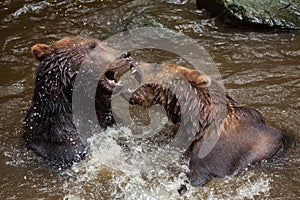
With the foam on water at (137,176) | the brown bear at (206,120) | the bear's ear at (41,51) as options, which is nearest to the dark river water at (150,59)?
the foam on water at (137,176)

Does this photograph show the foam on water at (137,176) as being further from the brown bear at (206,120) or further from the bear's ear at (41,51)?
the bear's ear at (41,51)

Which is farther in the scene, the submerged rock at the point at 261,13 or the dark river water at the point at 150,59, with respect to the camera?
the submerged rock at the point at 261,13

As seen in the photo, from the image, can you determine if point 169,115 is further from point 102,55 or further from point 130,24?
point 130,24

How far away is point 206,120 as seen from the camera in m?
5.94

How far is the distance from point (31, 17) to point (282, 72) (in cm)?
527

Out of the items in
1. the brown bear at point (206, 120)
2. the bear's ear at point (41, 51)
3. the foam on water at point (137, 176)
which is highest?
the bear's ear at point (41, 51)

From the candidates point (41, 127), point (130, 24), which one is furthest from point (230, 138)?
point (130, 24)

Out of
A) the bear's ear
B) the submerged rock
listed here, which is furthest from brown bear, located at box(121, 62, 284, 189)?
the submerged rock

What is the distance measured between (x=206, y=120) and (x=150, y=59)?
3089 mm

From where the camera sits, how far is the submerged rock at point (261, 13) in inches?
373

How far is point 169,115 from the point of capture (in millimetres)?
6262

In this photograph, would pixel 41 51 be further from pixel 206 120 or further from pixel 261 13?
pixel 261 13

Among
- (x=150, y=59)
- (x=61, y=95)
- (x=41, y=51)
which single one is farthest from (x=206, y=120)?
(x=150, y=59)

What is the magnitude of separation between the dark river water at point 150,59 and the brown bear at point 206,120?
0.16 metres
